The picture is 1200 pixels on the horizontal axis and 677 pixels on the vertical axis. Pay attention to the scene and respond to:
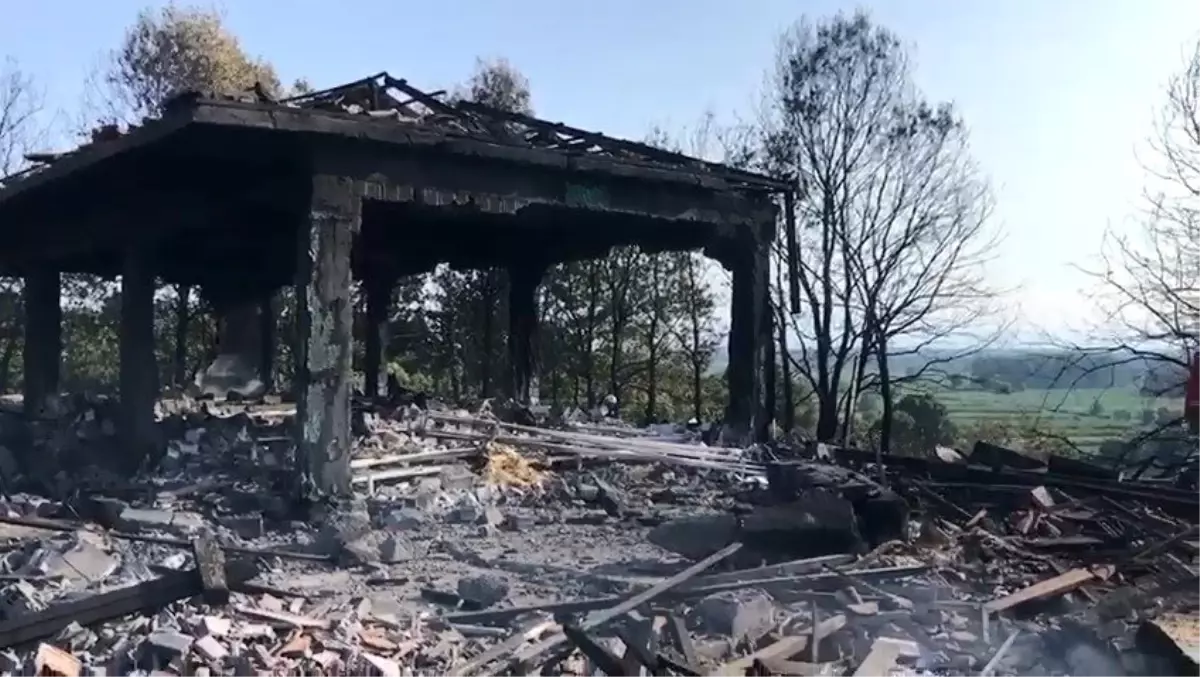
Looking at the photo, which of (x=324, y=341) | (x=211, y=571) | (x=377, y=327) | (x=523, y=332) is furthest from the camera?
(x=377, y=327)

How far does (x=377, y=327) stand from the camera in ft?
63.7

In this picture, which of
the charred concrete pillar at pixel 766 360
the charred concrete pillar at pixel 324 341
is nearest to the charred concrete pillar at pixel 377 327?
the charred concrete pillar at pixel 766 360

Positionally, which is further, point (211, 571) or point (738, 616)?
point (211, 571)

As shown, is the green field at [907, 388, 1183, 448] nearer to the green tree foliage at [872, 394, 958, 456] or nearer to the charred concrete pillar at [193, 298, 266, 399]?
the green tree foliage at [872, 394, 958, 456]

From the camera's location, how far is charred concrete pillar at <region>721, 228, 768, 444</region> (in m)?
13.2

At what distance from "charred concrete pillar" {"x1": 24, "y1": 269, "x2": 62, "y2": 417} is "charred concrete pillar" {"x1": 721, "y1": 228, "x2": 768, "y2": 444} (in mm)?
11092

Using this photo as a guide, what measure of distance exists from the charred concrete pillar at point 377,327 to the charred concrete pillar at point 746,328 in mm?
7376

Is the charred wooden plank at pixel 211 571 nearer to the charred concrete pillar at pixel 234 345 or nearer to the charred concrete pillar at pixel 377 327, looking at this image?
the charred concrete pillar at pixel 377 327

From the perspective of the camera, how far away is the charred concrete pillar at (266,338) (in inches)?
873

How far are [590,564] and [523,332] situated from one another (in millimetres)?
10141

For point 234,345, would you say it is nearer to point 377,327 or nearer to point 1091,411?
point 377,327

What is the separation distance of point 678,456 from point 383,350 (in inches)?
365

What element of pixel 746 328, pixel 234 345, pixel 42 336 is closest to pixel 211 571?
pixel 746 328

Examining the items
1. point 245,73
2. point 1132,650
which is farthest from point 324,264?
point 245,73
